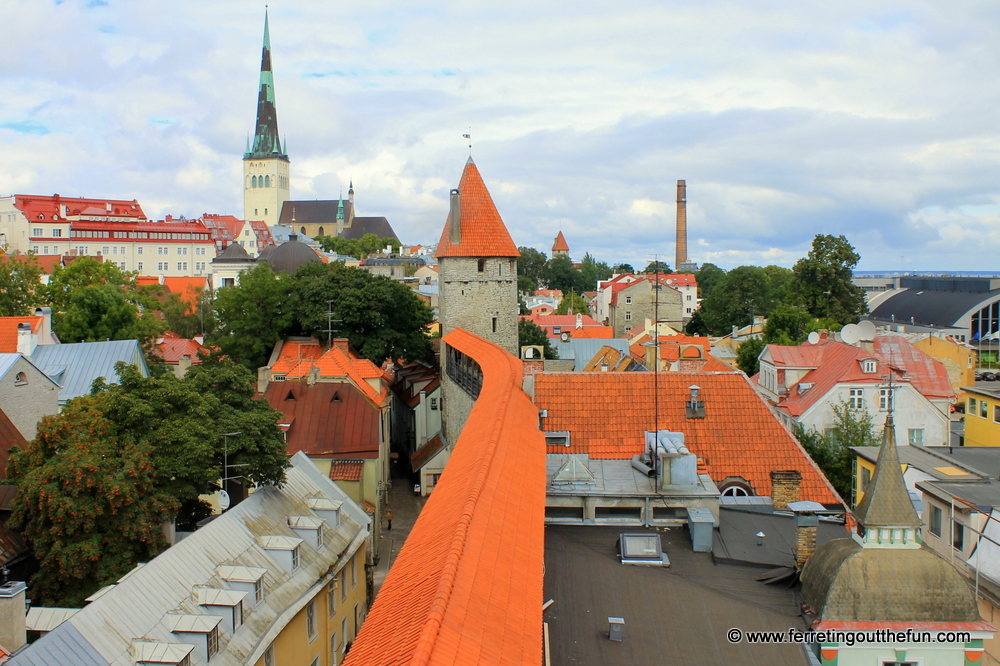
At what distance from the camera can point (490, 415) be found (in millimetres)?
14352

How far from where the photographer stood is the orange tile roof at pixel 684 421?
1745 cm

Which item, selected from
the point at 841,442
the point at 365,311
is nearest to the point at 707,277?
the point at 365,311

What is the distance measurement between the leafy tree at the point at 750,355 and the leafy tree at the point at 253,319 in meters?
23.0

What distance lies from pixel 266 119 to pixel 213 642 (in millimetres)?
142078

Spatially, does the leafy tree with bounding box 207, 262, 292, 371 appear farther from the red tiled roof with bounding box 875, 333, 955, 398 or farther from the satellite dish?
the red tiled roof with bounding box 875, 333, 955, 398

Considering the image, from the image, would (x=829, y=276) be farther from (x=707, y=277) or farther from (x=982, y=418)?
(x=707, y=277)

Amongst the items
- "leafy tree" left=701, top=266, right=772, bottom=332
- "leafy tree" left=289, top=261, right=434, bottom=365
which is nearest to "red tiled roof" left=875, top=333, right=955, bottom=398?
"leafy tree" left=289, top=261, right=434, bottom=365

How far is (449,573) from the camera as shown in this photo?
6.96 metres

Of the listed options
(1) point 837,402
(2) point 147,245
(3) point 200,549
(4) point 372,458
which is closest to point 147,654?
(3) point 200,549

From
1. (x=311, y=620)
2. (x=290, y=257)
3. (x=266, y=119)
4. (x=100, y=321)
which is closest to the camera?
(x=311, y=620)

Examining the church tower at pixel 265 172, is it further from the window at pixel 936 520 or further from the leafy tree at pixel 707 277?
the window at pixel 936 520

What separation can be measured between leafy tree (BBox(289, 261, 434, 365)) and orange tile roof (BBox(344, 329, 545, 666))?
2791 centimetres

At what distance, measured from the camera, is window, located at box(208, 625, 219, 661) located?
1188cm

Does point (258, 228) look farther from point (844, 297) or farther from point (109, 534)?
point (109, 534)
